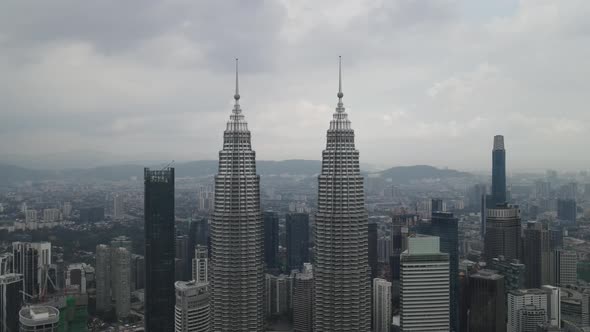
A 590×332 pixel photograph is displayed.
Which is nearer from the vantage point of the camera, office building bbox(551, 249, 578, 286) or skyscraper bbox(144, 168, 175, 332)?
skyscraper bbox(144, 168, 175, 332)

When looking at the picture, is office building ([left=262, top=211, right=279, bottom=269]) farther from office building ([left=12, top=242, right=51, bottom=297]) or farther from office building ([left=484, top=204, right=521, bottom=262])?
office building ([left=484, top=204, right=521, bottom=262])

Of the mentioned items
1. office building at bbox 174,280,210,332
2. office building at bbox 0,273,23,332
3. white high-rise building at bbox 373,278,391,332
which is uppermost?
office building at bbox 0,273,23,332

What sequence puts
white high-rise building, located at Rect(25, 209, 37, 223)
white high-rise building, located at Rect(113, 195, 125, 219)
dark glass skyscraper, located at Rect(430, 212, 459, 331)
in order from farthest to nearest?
dark glass skyscraper, located at Rect(430, 212, 459, 331)
white high-rise building, located at Rect(113, 195, 125, 219)
white high-rise building, located at Rect(25, 209, 37, 223)

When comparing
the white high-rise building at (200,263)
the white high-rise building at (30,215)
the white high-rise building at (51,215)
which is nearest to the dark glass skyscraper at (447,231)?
the white high-rise building at (200,263)

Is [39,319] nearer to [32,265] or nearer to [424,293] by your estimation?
[32,265]

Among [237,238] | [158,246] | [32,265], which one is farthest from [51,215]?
[237,238]

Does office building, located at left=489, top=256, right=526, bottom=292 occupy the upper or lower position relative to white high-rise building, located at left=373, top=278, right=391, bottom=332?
upper

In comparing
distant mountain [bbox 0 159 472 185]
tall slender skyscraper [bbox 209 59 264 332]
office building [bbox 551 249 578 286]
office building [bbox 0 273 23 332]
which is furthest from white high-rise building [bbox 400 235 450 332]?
office building [bbox 0 273 23 332]
